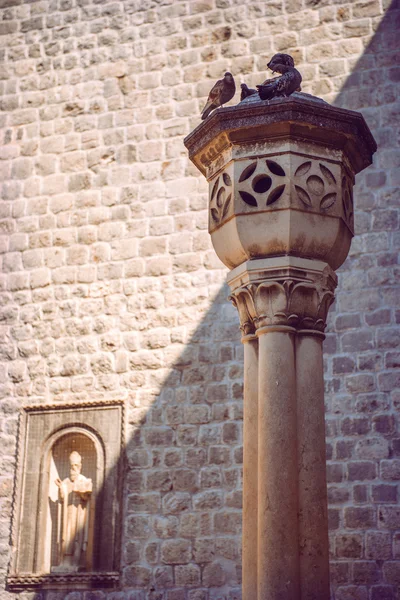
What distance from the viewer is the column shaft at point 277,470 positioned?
337 cm

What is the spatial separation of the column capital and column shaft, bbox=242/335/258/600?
164 mm

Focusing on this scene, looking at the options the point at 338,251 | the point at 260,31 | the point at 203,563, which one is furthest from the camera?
the point at 260,31

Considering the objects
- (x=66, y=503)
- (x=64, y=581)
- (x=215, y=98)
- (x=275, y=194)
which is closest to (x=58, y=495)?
(x=66, y=503)

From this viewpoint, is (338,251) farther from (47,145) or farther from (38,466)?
(47,145)

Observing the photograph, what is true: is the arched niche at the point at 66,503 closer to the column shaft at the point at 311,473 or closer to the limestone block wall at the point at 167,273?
the limestone block wall at the point at 167,273

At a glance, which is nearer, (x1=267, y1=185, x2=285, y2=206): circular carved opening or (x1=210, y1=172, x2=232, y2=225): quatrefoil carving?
(x1=267, y1=185, x2=285, y2=206): circular carved opening

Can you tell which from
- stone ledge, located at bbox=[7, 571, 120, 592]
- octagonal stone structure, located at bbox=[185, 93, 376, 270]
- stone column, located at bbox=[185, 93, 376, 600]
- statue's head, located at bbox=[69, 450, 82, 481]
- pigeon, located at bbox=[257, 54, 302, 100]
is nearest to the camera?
stone column, located at bbox=[185, 93, 376, 600]

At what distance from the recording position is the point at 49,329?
859 cm

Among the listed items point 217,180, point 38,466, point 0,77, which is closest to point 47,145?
point 0,77

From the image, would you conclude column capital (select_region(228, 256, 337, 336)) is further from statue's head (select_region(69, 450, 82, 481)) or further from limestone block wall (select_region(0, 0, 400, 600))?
statue's head (select_region(69, 450, 82, 481))

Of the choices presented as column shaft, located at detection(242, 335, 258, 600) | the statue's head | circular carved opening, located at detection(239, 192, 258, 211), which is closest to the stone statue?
the statue's head

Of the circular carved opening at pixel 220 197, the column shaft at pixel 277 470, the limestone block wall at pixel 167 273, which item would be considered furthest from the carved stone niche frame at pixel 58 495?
the column shaft at pixel 277 470

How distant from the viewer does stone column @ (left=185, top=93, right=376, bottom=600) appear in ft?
11.4

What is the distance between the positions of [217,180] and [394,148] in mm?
4203
